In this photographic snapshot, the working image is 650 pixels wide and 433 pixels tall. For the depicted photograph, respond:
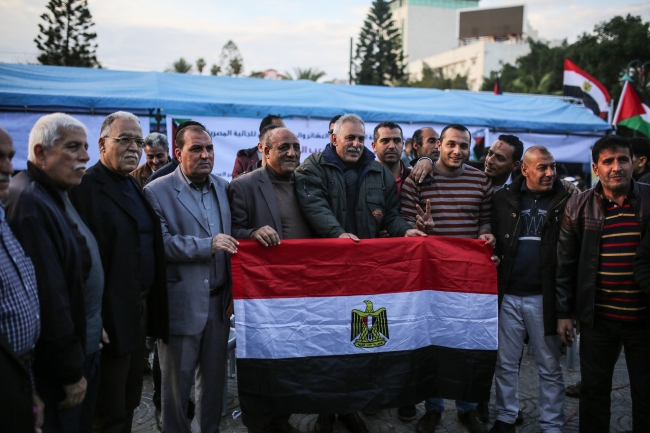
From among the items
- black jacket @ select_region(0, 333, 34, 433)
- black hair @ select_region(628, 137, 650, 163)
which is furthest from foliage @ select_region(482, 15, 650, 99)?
black jacket @ select_region(0, 333, 34, 433)

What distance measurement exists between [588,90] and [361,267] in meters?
12.5

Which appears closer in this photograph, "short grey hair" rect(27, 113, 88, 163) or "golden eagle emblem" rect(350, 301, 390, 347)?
"short grey hair" rect(27, 113, 88, 163)


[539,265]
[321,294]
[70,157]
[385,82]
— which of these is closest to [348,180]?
[321,294]

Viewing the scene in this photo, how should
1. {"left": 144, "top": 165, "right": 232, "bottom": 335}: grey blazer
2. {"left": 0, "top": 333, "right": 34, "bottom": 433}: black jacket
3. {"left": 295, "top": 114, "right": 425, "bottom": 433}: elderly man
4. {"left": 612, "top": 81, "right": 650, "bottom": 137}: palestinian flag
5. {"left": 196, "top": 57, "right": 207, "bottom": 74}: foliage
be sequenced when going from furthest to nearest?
{"left": 196, "top": 57, "right": 207, "bottom": 74}: foliage
{"left": 612, "top": 81, "right": 650, "bottom": 137}: palestinian flag
{"left": 295, "top": 114, "right": 425, "bottom": 433}: elderly man
{"left": 144, "top": 165, "right": 232, "bottom": 335}: grey blazer
{"left": 0, "top": 333, "right": 34, "bottom": 433}: black jacket

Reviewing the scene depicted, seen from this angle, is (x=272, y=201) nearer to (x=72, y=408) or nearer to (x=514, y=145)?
(x=72, y=408)

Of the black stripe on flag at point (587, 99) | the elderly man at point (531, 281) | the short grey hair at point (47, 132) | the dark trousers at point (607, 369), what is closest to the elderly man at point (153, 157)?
the short grey hair at point (47, 132)

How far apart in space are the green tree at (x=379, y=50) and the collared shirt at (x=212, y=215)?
4115cm

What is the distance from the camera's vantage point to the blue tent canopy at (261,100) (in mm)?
8312

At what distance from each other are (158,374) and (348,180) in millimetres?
2245

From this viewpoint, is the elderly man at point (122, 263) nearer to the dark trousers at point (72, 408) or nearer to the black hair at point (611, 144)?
the dark trousers at point (72, 408)

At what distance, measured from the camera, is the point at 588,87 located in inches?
527

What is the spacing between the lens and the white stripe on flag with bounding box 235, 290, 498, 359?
3381 mm

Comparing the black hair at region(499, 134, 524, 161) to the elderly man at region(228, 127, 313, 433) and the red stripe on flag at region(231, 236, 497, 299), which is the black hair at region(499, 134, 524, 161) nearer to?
the red stripe on flag at region(231, 236, 497, 299)

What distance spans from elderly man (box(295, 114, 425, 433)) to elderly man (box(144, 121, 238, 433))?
2.32 feet
